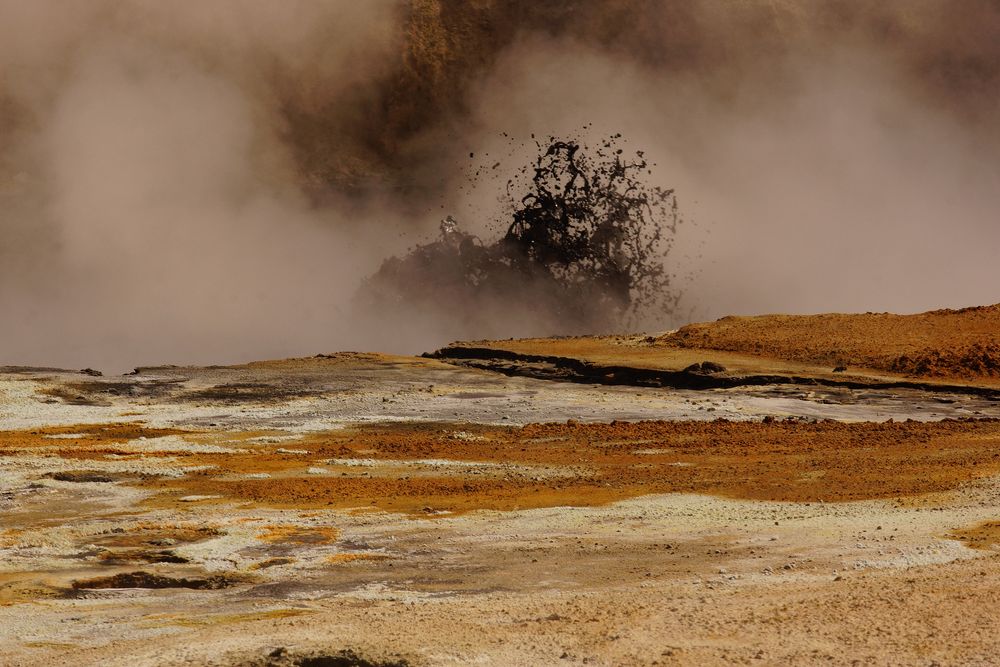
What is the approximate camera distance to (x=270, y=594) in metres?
9.87

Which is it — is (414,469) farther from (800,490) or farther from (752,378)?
(752,378)

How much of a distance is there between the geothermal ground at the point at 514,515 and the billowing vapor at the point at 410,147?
66.6ft

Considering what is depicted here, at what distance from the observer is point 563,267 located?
4516 cm

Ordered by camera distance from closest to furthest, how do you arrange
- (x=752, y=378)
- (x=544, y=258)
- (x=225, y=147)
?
(x=752, y=378), (x=544, y=258), (x=225, y=147)

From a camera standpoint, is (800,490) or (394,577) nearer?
(394,577)

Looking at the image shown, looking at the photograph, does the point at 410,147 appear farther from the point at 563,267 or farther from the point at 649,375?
the point at 649,375

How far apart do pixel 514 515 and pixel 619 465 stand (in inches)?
177

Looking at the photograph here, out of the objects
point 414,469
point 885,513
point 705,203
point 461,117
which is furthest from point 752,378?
point 461,117

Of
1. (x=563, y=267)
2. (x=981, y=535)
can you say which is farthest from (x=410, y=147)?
(x=981, y=535)

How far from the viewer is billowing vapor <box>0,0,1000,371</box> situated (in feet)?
160

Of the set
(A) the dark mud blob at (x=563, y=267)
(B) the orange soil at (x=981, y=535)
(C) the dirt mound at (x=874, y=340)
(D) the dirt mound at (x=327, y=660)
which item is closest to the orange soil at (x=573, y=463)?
(B) the orange soil at (x=981, y=535)

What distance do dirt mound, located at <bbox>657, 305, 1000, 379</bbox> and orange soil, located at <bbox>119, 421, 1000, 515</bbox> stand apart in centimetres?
545

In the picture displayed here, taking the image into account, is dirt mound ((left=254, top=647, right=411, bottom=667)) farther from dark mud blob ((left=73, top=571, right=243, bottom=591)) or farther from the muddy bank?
the muddy bank

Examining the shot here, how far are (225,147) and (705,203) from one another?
19.7m
